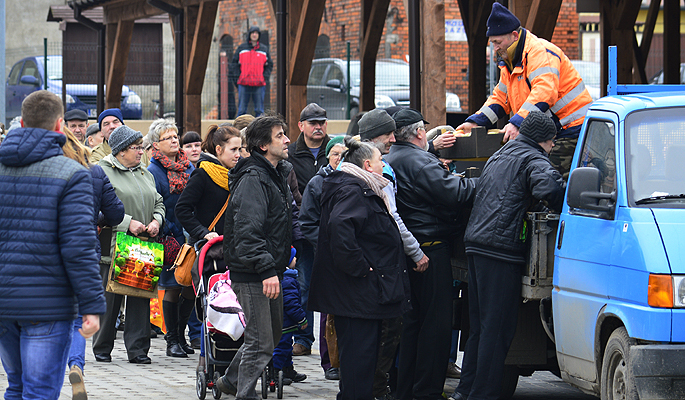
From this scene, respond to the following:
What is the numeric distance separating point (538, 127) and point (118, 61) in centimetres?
1514

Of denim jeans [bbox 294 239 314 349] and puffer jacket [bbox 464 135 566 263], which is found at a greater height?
puffer jacket [bbox 464 135 566 263]

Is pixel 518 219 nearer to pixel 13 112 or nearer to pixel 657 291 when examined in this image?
pixel 657 291

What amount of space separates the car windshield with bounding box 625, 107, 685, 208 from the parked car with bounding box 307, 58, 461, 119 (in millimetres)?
16111

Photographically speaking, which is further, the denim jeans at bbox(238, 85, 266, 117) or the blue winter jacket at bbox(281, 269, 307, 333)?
the denim jeans at bbox(238, 85, 266, 117)

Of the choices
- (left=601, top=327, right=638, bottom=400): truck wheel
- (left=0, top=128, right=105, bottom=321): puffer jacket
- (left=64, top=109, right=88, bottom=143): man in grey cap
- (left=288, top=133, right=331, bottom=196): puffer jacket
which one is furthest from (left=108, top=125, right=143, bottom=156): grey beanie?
(left=601, top=327, right=638, bottom=400): truck wheel

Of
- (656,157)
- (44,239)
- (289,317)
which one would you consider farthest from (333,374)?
(44,239)

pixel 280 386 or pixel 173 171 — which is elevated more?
pixel 173 171

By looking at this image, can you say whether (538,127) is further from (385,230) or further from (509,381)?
(509,381)

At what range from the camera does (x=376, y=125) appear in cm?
702

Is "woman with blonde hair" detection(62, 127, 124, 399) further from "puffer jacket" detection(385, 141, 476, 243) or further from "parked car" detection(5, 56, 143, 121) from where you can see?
"parked car" detection(5, 56, 143, 121)

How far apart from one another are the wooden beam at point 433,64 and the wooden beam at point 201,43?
6676 mm

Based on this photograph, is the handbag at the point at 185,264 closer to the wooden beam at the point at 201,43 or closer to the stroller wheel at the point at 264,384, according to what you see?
the stroller wheel at the point at 264,384

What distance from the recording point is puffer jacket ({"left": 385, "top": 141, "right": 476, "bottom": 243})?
690 centimetres

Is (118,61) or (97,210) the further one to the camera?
(118,61)
